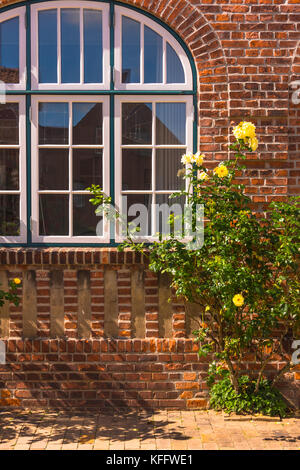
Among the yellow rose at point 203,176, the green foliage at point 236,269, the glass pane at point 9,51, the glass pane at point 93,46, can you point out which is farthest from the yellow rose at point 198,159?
the glass pane at point 9,51

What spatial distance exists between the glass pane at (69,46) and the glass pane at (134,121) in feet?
1.94

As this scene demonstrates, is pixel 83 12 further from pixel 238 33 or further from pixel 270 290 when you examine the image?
pixel 270 290

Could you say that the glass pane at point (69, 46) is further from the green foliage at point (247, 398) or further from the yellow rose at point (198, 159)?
the green foliage at point (247, 398)

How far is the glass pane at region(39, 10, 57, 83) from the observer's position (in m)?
5.91

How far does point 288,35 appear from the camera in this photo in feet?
19.0

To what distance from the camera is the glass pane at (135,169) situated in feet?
19.5

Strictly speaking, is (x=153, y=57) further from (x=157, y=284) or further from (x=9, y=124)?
(x=157, y=284)

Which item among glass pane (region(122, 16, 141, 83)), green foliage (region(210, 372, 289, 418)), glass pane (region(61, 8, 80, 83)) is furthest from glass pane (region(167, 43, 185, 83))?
green foliage (region(210, 372, 289, 418))

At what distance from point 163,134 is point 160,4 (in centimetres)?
126

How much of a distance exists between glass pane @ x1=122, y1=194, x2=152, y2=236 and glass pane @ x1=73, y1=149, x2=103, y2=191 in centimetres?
33

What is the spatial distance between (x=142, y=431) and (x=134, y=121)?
9.77 ft

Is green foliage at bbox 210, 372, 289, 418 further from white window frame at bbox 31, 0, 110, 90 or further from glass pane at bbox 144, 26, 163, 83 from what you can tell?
white window frame at bbox 31, 0, 110, 90
